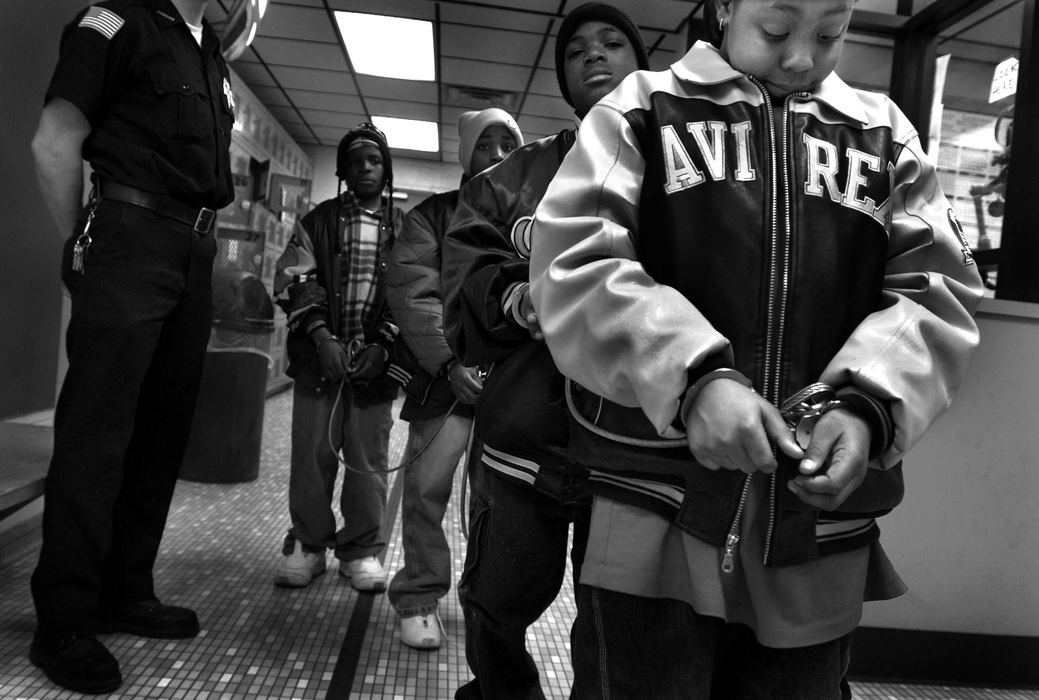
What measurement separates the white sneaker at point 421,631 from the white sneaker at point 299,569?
0.51 meters

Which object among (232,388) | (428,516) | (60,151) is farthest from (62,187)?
(232,388)

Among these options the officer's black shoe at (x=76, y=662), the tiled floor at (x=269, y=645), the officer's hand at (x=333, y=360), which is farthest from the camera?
the officer's hand at (x=333, y=360)

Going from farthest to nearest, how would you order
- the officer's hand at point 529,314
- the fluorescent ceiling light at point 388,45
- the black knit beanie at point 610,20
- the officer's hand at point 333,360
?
the fluorescent ceiling light at point 388,45 → the officer's hand at point 333,360 → the black knit beanie at point 610,20 → the officer's hand at point 529,314

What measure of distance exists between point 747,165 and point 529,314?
371 mm

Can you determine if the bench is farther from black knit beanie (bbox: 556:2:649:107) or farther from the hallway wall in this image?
black knit beanie (bbox: 556:2:649:107)

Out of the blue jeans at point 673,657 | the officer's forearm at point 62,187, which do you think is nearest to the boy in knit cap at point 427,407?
the officer's forearm at point 62,187

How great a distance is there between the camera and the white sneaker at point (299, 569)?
2445mm

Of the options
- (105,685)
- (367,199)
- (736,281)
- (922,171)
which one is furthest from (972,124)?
(105,685)

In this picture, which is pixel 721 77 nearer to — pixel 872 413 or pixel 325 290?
pixel 872 413

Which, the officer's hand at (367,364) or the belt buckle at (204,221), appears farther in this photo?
the officer's hand at (367,364)

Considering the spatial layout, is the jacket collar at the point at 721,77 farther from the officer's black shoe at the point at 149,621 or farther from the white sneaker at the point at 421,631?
the officer's black shoe at the point at 149,621

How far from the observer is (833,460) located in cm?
71

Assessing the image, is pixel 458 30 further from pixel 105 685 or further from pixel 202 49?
pixel 105 685

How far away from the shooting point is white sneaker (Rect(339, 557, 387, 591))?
2.45 m
